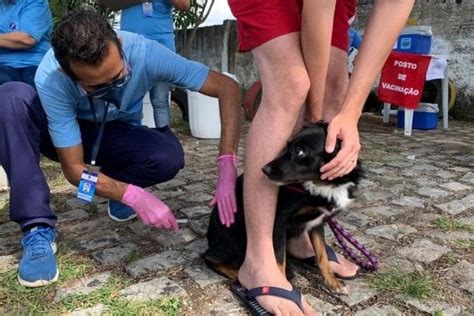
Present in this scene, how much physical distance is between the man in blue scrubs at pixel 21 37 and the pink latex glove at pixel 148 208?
115 cm

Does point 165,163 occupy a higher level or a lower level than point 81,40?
lower

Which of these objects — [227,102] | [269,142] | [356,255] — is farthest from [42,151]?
[356,255]

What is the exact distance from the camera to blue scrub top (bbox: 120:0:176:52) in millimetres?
3559

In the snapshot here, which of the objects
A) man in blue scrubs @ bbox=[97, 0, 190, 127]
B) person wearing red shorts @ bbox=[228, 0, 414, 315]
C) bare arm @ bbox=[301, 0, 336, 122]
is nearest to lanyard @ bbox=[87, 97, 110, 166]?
person wearing red shorts @ bbox=[228, 0, 414, 315]

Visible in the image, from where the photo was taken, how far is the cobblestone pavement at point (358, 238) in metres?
1.80

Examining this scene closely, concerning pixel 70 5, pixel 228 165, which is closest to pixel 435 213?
pixel 228 165

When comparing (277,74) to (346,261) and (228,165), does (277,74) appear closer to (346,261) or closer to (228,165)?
(228,165)

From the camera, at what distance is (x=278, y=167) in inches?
64.7

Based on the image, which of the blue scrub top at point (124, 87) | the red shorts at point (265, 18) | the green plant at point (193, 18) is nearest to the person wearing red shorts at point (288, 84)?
the red shorts at point (265, 18)

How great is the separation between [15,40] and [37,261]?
1.39 metres

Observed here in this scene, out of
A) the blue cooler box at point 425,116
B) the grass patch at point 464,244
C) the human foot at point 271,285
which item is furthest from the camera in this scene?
the blue cooler box at point 425,116

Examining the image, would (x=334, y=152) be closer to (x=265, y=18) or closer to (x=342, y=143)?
(x=342, y=143)

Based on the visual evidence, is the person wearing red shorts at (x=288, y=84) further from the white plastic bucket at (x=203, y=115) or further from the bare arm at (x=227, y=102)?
the white plastic bucket at (x=203, y=115)

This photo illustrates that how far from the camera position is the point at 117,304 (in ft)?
5.70
